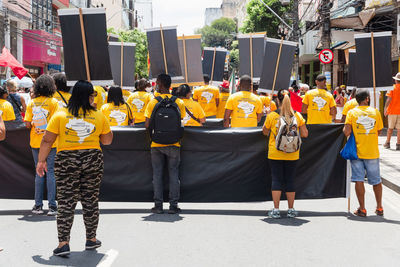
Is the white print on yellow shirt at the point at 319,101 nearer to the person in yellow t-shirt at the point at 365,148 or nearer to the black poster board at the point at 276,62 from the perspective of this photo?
the black poster board at the point at 276,62

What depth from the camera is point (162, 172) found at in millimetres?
7602

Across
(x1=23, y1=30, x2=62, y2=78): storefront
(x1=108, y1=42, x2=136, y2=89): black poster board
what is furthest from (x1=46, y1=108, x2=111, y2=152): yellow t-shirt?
(x1=23, y1=30, x2=62, y2=78): storefront

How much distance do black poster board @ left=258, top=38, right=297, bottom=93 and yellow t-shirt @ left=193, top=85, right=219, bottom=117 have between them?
1.36 m

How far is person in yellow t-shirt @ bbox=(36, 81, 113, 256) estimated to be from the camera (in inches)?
213

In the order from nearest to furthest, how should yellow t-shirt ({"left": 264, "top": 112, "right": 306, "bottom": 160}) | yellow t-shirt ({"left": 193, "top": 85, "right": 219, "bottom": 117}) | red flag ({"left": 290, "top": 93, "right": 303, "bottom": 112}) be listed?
yellow t-shirt ({"left": 264, "top": 112, "right": 306, "bottom": 160})
yellow t-shirt ({"left": 193, "top": 85, "right": 219, "bottom": 117})
red flag ({"left": 290, "top": 93, "right": 303, "bottom": 112})

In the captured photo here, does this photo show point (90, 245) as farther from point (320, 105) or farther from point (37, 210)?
point (320, 105)

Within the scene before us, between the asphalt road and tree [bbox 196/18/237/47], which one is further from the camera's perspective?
tree [bbox 196/18/237/47]

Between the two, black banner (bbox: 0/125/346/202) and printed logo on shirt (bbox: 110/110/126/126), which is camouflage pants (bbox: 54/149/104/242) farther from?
printed logo on shirt (bbox: 110/110/126/126)

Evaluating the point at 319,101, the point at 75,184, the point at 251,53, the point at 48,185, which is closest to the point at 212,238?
the point at 75,184

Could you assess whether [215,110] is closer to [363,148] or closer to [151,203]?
[151,203]

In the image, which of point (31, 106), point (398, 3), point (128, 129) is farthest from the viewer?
point (398, 3)

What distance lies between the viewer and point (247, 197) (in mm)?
7879

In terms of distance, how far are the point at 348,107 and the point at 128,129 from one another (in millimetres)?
4288

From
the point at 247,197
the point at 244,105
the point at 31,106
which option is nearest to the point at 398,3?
the point at 244,105
